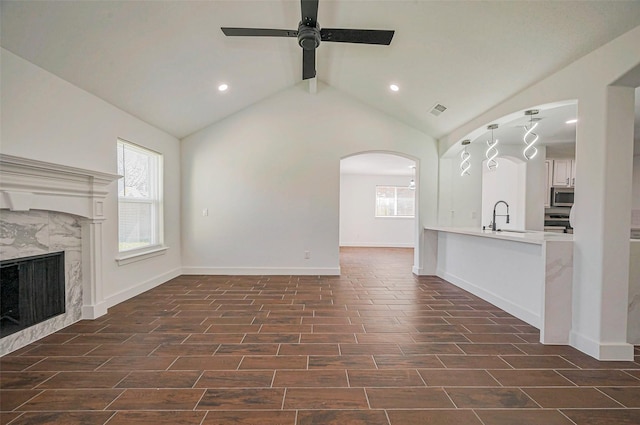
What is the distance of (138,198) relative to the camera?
414 centimetres

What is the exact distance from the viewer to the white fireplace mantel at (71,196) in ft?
7.48

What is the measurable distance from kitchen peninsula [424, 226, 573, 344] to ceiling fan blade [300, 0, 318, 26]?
2.79m

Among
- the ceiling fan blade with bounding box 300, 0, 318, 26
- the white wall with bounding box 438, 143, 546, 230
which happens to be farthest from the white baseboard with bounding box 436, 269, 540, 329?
the ceiling fan blade with bounding box 300, 0, 318, 26

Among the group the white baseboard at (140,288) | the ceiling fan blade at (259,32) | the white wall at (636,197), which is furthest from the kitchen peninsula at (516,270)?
the white baseboard at (140,288)

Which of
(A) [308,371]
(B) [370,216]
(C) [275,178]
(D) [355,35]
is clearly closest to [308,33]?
(D) [355,35]

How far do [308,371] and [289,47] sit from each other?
372 centimetres

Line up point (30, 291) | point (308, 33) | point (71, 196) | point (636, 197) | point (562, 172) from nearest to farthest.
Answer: point (308, 33) < point (30, 291) < point (71, 196) < point (636, 197) < point (562, 172)

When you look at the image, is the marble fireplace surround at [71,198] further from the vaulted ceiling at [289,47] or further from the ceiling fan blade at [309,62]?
the ceiling fan blade at [309,62]

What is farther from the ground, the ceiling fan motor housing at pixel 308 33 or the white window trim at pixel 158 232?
the ceiling fan motor housing at pixel 308 33

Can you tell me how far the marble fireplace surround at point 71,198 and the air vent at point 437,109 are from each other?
14.1ft

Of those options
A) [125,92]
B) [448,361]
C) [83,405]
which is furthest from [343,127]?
[83,405]

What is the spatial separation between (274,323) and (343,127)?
354 cm

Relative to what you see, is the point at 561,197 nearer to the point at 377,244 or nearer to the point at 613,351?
the point at 613,351

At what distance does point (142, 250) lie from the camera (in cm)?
410
